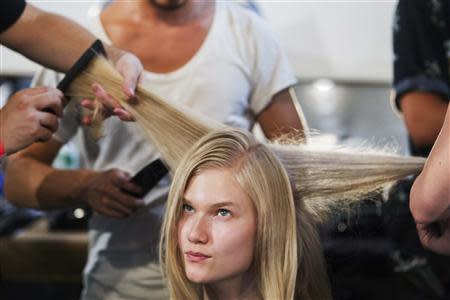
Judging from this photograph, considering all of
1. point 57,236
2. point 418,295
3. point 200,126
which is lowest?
point 57,236

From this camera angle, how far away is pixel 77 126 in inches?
35.1

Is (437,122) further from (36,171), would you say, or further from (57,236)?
(57,236)

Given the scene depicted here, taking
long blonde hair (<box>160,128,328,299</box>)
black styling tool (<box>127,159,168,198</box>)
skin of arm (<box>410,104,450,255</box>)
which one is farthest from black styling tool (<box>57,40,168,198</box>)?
skin of arm (<box>410,104,450,255</box>)

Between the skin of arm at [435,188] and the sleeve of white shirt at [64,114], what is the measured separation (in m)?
0.44

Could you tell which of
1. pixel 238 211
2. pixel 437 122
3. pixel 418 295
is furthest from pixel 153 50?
pixel 418 295

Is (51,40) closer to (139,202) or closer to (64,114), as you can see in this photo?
(64,114)

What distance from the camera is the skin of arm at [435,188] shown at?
0.60 metres

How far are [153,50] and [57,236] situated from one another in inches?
22.3

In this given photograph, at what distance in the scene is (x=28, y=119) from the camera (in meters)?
0.77

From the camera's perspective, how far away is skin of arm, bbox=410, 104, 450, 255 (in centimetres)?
60

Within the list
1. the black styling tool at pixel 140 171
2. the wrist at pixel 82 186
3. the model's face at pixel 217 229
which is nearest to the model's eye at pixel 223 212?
the model's face at pixel 217 229

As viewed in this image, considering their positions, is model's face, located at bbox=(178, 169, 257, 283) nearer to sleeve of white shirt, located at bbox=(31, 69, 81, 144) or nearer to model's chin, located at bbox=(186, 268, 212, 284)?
model's chin, located at bbox=(186, 268, 212, 284)

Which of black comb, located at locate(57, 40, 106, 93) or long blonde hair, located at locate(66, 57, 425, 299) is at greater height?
black comb, located at locate(57, 40, 106, 93)

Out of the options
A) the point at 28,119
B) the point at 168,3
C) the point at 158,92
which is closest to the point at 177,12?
the point at 168,3
